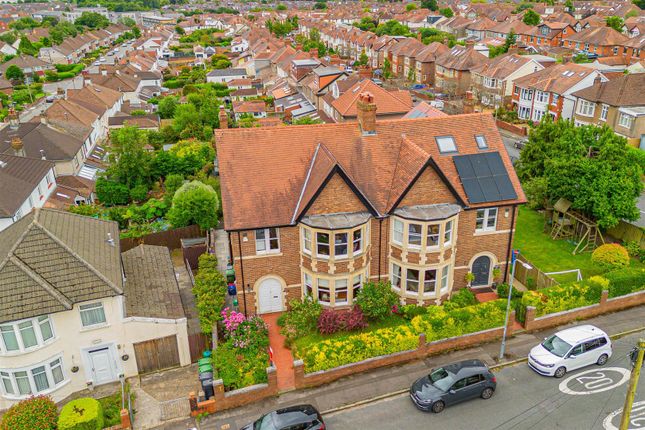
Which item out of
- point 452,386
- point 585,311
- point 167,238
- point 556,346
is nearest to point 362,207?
point 452,386

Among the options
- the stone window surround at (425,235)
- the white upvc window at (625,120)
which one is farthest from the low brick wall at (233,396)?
the white upvc window at (625,120)

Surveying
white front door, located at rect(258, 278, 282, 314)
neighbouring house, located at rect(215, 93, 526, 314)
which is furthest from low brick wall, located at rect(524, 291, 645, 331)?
white front door, located at rect(258, 278, 282, 314)

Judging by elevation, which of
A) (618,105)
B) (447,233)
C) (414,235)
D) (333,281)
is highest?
(618,105)

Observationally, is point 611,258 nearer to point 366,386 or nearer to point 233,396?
point 366,386

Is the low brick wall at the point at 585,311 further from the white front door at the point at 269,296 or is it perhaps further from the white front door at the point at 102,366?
the white front door at the point at 102,366

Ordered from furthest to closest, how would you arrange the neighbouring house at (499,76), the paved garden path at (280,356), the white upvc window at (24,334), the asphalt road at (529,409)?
the neighbouring house at (499,76)
the paved garden path at (280,356)
the white upvc window at (24,334)
the asphalt road at (529,409)

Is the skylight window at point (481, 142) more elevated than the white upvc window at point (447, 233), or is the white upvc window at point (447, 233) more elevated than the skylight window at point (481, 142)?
the skylight window at point (481, 142)
